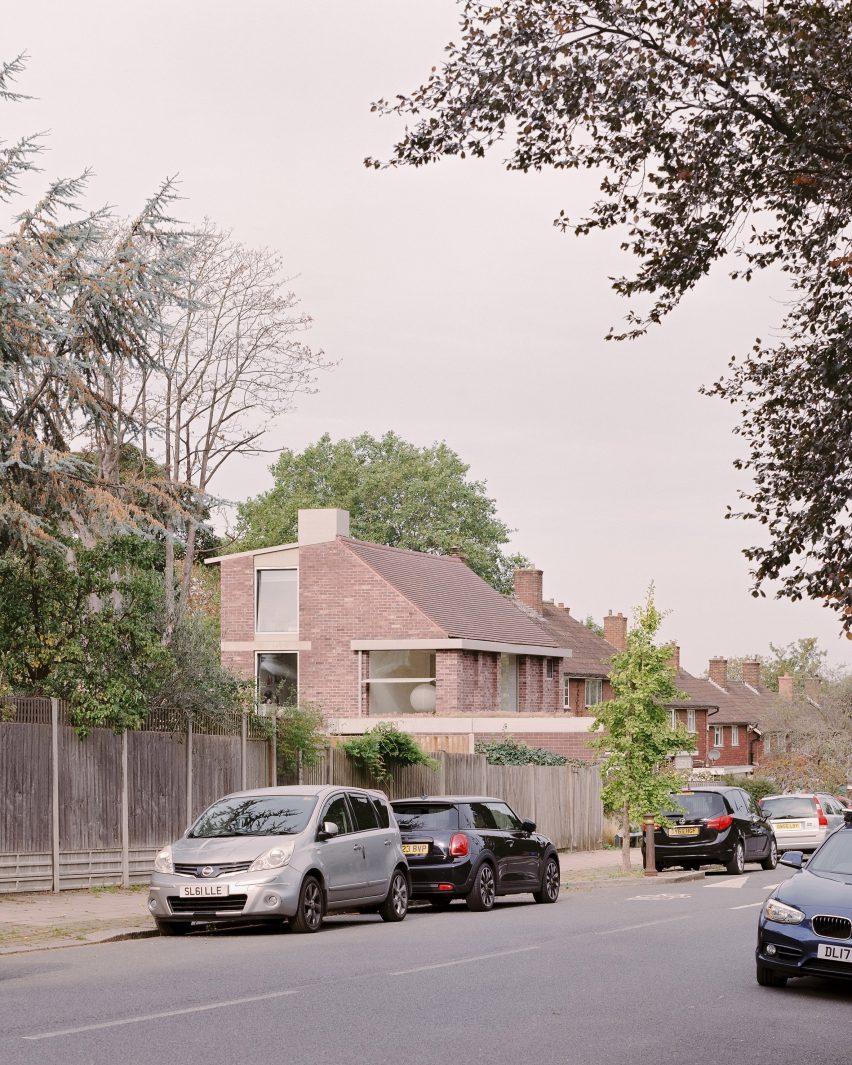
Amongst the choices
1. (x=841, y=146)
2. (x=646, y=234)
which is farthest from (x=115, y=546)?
(x=841, y=146)

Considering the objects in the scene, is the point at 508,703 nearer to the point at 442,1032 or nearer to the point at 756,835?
the point at 756,835

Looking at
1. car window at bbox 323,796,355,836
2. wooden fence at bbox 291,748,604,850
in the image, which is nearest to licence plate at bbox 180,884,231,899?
car window at bbox 323,796,355,836

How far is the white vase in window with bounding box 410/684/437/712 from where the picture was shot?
145 feet

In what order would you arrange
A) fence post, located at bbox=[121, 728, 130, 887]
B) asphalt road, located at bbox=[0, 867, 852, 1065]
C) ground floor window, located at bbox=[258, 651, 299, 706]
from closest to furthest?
asphalt road, located at bbox=[0, 867, 852, 1065] → fence post, located at bbox=[121, 728, 130, 887] → ground floor window, located at bbox=[258, 651, 299, 706]

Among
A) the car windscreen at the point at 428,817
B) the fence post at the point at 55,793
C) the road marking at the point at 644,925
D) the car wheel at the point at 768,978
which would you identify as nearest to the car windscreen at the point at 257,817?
the car windscreen at the point at 428,817

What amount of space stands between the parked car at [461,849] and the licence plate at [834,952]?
9.24 m

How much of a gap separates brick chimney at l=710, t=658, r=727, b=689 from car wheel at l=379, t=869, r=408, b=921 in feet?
226

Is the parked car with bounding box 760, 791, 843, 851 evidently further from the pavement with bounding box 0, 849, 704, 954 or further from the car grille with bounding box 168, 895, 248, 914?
the car grille with bounding box 168, 895, 248, 914

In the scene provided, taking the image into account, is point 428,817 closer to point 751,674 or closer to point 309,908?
point 309,908

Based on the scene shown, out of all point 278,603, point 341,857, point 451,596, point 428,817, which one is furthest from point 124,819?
point 451,596

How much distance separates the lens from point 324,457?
71250mm

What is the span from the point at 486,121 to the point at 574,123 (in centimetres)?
83

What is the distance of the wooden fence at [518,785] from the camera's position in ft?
89.7

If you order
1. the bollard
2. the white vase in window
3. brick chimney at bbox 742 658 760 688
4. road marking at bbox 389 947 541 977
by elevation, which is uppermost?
brick chimney at bbox 742 658 760 688
